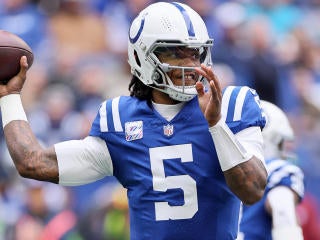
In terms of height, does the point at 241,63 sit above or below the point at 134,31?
below

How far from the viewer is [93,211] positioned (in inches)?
276

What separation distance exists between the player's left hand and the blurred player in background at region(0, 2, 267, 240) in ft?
0.08

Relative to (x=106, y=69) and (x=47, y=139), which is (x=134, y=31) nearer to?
(x=47, y=139)

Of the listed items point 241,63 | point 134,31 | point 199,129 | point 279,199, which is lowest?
point 241,63

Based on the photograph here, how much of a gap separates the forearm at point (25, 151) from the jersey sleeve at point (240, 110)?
68 cm

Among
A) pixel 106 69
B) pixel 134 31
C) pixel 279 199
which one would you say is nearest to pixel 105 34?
pixel 106 69

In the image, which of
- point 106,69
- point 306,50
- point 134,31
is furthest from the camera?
point 306,50

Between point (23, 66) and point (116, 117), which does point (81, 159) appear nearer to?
point (116, 117)

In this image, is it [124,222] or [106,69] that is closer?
[124,222]

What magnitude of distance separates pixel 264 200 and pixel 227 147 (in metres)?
1.47

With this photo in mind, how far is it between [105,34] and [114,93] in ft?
2.58

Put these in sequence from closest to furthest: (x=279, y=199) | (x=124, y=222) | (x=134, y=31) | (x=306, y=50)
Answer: (x=134, y=31), (x=279, y=199), (x=124, y=222), (x=306, y=50)

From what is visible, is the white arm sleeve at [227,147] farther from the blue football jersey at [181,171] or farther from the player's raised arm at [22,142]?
the player's raised arm at [22,142]

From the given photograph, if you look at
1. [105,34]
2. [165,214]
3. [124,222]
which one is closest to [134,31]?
[165,214]
